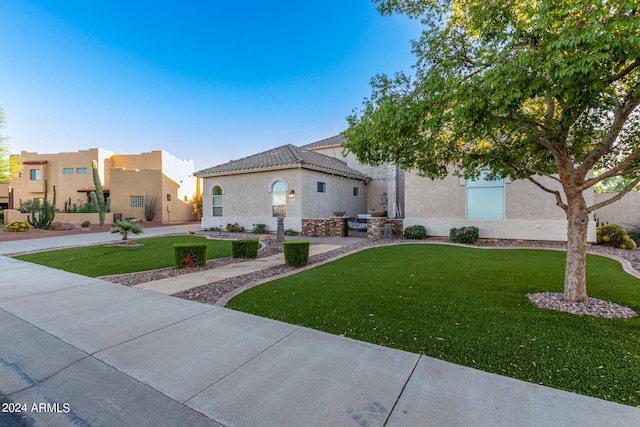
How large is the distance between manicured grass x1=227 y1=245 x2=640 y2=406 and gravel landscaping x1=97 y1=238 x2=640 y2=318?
1.02 ft

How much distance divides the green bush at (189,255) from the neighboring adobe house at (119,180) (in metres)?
23.8

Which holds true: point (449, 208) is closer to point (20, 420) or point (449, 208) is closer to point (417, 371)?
point (417, 371)

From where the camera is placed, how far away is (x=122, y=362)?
3131mm

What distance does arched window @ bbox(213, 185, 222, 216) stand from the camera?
19.7 meters

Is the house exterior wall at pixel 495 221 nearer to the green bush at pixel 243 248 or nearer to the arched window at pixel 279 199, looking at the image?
the arched window at pixel 279 199

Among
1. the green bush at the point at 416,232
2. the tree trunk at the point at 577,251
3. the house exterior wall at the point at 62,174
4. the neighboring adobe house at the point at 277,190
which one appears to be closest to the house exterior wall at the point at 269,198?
the neighboring adobe house at the point at 277,190

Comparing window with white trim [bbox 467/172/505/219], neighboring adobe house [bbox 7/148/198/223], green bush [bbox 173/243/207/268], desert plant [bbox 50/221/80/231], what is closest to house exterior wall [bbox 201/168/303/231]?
green bush [bbox 173/243/207/268]

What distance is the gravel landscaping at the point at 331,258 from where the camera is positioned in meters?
4.45

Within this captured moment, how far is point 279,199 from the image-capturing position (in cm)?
1711

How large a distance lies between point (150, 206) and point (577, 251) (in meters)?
32.2

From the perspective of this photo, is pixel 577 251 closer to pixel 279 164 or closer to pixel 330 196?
Answer: pixel 279 164

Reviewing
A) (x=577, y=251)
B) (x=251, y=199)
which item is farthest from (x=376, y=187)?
(x=577, y=251)

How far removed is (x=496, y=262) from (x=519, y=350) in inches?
227

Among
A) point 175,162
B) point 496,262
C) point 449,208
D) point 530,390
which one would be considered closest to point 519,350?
point 530,390
